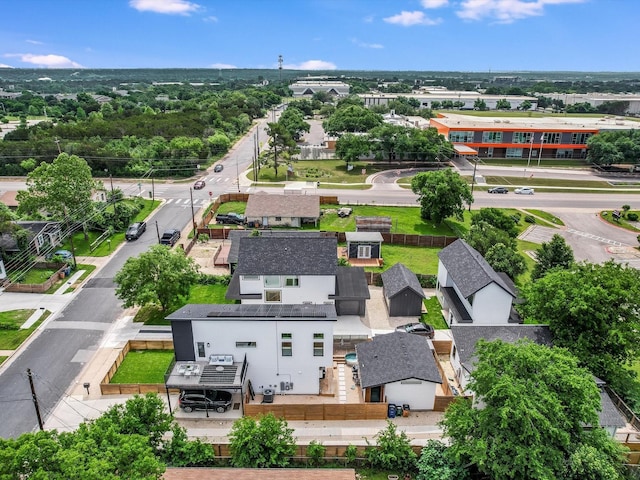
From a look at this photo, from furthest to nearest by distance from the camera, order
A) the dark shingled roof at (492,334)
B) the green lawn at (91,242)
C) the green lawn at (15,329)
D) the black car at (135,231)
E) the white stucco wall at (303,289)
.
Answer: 1. the black car at (135,231)
2. the green lawn at (91,242)
3. the white stucco wall at (303,289)
4. the green lawn at (15,329)
5. the dark shingled roof at (492,334)

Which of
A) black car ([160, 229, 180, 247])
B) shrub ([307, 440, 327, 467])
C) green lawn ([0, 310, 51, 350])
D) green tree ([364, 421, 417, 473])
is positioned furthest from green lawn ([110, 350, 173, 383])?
black car ([160, 229, 180, 247])

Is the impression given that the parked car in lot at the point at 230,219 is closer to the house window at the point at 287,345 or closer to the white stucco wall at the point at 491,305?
the house window at the point at 287,345

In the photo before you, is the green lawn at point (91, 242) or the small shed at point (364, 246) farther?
the green lawn at point (91, 242)

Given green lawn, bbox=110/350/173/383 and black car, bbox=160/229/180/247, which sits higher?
black car, bbox=160/229/180/247

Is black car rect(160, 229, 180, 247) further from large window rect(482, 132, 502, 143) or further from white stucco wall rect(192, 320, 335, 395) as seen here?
large window rect(482, 132, 502, 143)

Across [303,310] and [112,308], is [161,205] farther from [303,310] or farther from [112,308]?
[303,310]

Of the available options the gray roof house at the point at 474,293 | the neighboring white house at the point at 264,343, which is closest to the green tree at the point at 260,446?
the neighboring white house at the point at 264,343

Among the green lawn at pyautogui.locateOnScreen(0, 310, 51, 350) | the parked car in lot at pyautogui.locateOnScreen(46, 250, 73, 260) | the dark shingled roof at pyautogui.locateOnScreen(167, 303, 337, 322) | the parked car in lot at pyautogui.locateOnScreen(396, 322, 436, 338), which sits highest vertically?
the dark shingled roof at pyautogui.locateOnScreen(167, 303, 337, 322)

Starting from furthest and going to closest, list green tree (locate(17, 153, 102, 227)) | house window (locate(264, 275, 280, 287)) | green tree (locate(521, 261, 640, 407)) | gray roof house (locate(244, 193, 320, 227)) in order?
gray roof house (locate(244, 193, 320, 227))
green tree (locate(17, 153, 102, 227))
house window (locate(264, 275, 280, 287))
green tree (locate(521, 261, 640, 407))
